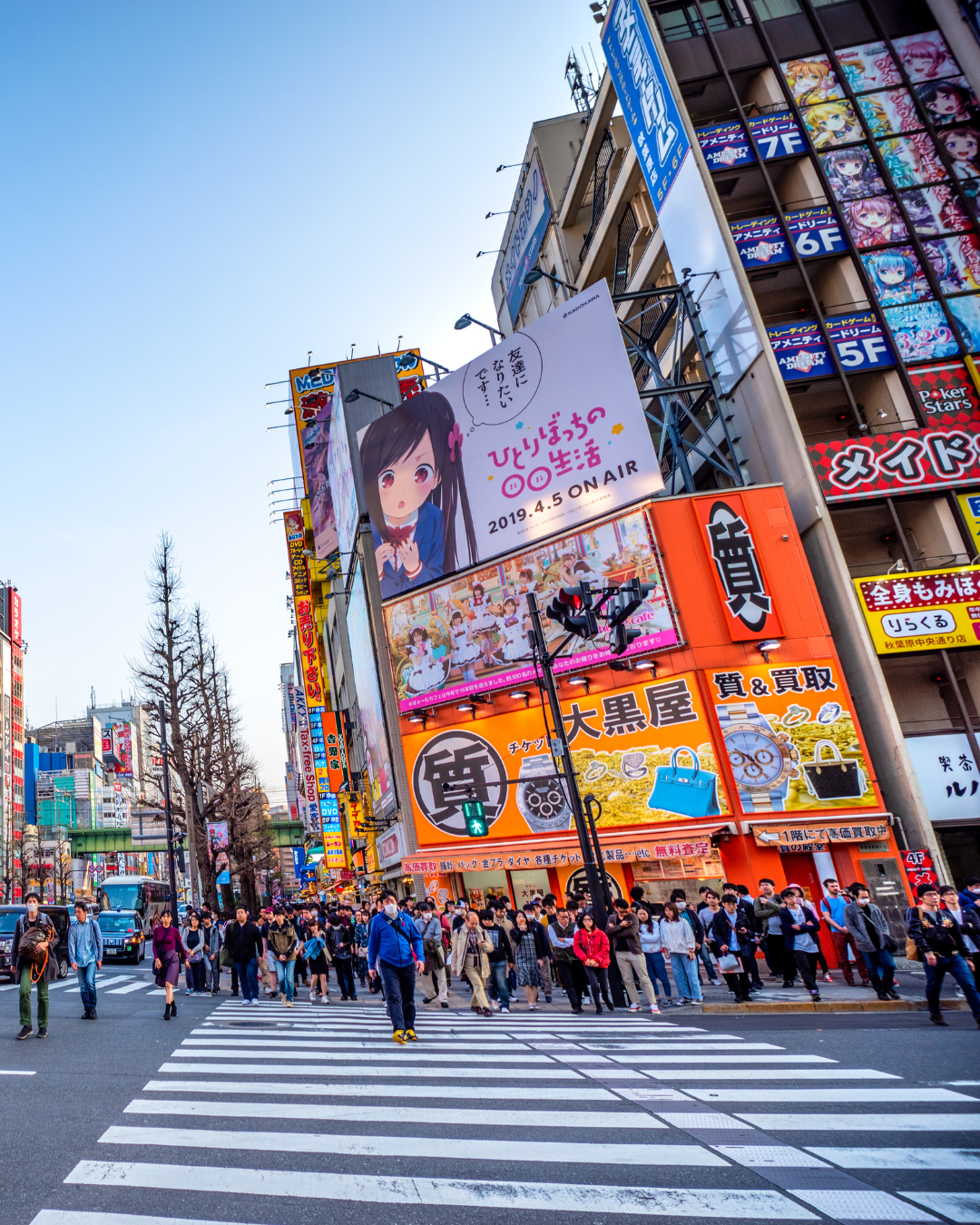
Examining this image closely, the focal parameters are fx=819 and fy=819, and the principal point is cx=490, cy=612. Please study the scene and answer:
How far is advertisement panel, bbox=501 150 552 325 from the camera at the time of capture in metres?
40.9

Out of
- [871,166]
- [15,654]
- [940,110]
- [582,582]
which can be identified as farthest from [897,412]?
[15,654]

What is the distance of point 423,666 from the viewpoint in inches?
1138

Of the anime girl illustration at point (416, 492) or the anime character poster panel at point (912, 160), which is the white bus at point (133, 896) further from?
the anime character poster panel at point (912, 160)

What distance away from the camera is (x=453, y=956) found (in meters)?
14.0

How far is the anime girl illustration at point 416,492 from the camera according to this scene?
95.9ft

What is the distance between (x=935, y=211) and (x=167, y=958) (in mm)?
29715

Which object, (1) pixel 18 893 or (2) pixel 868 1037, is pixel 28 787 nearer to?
(1) pixel 18 893

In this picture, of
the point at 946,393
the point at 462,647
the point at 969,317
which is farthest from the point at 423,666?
the point at 969,317

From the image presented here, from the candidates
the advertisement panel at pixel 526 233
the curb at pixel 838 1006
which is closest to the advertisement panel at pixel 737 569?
the curb at pixel 838 1006

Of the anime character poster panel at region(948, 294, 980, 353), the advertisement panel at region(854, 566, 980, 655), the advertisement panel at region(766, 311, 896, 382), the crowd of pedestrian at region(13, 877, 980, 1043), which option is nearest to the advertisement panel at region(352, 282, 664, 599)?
the advertisement panel at region(766, 311, 896, 382)

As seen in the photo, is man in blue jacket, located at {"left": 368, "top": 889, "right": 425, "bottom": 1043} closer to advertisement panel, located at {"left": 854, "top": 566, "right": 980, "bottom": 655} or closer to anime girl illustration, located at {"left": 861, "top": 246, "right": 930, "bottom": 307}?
advertisement panel, located at {"left": 854, "top": 566, "right": 980, "bottom": 655}

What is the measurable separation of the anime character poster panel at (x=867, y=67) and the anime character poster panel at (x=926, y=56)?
0.49m

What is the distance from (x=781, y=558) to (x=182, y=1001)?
18.0 metres

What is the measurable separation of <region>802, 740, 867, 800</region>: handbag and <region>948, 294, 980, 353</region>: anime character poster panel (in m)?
13.6
